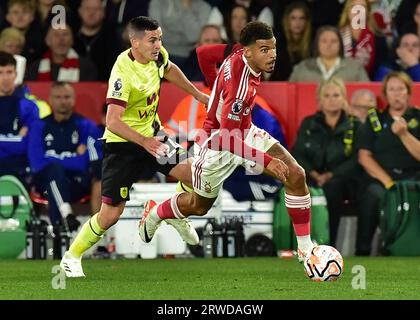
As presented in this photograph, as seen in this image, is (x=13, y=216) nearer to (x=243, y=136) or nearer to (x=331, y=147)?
(x=331, y=147)

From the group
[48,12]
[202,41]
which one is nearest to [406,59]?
[202,41]

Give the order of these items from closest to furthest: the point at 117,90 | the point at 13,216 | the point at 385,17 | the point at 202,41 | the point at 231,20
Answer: the point at 117,90, the point at 13,216, the point at 202,41, the point at 231,20, the point at 385,17

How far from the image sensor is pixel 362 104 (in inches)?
575

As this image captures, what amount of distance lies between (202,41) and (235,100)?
4.62m

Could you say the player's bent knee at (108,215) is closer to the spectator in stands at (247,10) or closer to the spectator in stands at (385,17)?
the spectator in stands at (247,10)

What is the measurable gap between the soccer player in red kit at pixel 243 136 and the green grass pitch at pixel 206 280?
0.60 meters

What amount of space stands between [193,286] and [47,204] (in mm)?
4122

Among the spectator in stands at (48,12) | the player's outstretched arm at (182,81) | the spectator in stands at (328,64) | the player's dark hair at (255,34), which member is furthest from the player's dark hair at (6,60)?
the player's dark hair at (255,34)

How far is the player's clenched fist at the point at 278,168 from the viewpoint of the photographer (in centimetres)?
987

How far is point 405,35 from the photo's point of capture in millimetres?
15422

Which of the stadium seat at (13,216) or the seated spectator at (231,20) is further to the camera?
the seated spectator at (231,20)

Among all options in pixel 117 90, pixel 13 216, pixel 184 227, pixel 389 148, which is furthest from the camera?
pixel 389 148

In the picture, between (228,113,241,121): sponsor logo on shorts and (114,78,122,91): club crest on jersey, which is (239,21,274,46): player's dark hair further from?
(114,78,122,91): club crest on jersey

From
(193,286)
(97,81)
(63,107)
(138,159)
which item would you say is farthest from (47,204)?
(193,286)
